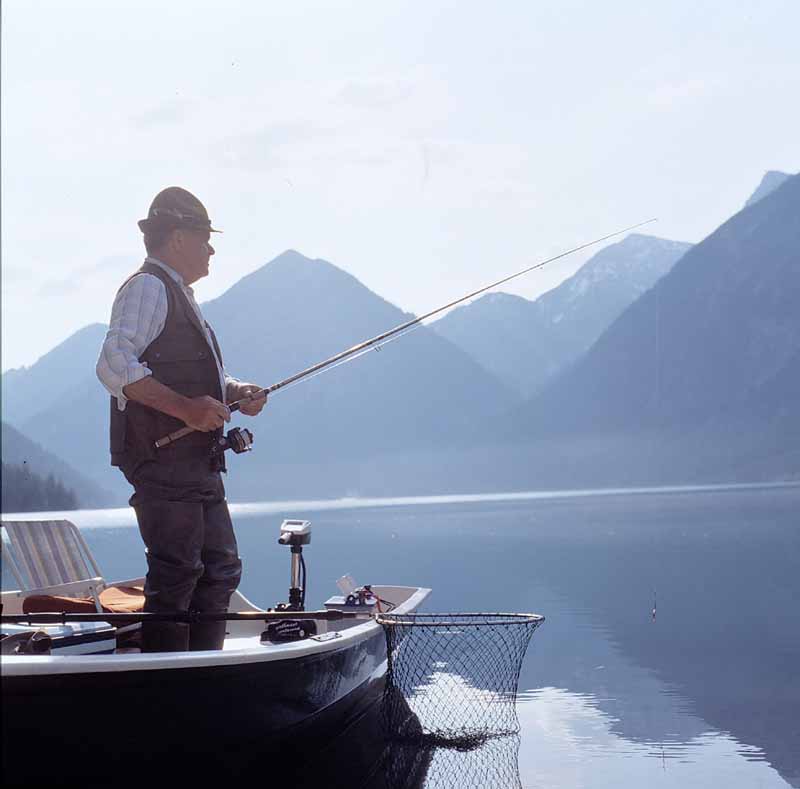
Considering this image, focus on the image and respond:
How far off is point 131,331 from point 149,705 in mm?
1595

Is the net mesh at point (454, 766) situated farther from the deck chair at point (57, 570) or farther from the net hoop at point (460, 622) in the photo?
the deck chair at point (57, 570)

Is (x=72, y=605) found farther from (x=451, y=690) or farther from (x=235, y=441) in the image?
(x=451, y=690)

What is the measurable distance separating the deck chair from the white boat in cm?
20

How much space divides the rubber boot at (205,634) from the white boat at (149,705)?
0.37 meters

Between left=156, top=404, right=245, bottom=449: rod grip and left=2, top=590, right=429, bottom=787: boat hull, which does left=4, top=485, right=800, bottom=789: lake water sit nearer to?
left=2, top=590, right=429, bottom=787: boat hull

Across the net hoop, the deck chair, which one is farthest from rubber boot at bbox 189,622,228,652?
the net hoop

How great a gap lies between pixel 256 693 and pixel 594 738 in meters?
3.10

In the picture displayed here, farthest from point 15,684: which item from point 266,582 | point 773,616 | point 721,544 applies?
point 721,544

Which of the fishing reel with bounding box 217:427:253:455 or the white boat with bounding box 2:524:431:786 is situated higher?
the fishing reel with bounding box 217:427:253:455

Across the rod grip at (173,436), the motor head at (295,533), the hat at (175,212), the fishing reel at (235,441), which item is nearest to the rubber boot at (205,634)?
the fishing reel at (235,441)

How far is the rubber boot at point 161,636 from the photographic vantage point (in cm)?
552

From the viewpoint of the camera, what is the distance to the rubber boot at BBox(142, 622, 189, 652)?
217 inches

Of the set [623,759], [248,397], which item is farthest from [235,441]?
[623,759]

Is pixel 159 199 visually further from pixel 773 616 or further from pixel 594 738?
pixel 773 616
